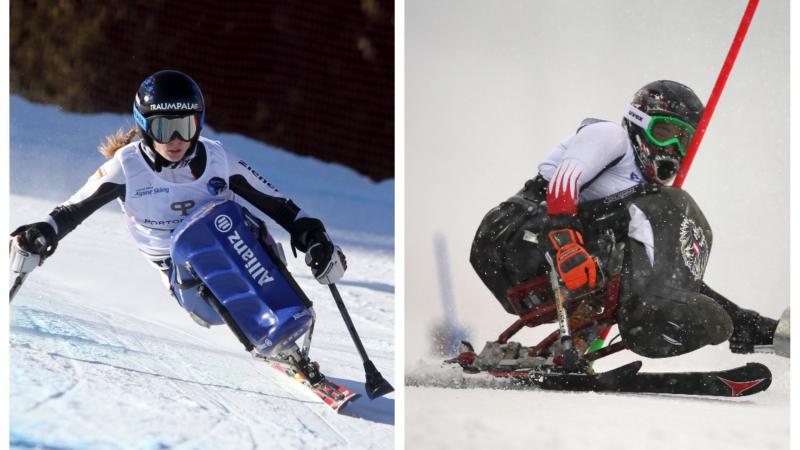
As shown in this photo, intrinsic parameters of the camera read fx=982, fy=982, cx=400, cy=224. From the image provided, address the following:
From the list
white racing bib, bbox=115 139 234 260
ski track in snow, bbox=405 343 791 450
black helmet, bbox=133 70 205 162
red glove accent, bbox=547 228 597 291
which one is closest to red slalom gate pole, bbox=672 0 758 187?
red glove accent, bbox=547 228 597 291

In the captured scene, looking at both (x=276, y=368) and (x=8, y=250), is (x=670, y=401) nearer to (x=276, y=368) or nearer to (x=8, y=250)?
(x=276, y=368)

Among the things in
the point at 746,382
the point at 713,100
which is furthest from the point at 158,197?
the point at 746,382

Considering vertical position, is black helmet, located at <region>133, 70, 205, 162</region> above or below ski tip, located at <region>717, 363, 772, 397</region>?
above

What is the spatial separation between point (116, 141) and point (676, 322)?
6.80 feet

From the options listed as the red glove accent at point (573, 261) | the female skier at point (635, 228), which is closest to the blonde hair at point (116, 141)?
the female skier at point (635, 228)

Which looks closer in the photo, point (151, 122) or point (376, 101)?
point (151, 122)

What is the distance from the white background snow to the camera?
3422 mm

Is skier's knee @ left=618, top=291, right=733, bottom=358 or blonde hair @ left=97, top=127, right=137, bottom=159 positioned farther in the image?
blonde hair @ left=97, top=127, right=137, bottom=159

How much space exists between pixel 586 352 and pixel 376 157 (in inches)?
41.6

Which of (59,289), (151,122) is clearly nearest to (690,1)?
(151,122)

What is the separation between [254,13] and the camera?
3.67 metres

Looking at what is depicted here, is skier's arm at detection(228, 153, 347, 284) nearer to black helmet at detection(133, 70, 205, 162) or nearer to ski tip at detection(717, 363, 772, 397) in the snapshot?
black helmet at detection(133, 70, 205, 162)

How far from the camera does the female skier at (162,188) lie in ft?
11.3

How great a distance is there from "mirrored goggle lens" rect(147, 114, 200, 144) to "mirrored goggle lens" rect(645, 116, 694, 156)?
1.63 metres
